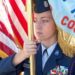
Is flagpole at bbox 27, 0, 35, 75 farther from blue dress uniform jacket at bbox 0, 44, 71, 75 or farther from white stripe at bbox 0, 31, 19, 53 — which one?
white stripe at bbox 0, 31, 19, 53

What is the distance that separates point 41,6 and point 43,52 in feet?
0.68

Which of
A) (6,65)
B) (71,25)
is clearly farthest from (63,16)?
(6,65)

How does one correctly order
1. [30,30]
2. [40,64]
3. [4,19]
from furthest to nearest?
[4,19], [40,64], [30,30]

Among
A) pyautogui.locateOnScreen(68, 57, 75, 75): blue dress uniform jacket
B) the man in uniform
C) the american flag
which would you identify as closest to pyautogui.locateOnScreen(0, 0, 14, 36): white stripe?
the american flag

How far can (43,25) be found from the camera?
1613 mm

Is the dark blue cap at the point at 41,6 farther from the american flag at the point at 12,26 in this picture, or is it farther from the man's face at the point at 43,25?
the american flag at the point at 12,26

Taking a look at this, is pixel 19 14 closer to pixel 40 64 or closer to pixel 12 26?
pixel 12 26

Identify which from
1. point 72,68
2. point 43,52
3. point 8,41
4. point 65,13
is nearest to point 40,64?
point 43,52

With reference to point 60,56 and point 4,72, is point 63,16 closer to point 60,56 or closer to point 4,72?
point 60,56

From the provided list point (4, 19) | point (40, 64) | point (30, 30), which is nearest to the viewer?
point (30, 30)

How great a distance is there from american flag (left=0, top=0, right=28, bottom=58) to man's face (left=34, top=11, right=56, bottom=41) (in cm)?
41

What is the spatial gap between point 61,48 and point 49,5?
0.19 metres

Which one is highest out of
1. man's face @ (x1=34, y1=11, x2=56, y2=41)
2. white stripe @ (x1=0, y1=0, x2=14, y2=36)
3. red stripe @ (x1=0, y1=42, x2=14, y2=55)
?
man's face @ (x1=34, y1=11, x2=56, y2=41)

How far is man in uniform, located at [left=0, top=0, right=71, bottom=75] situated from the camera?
1.61 m
